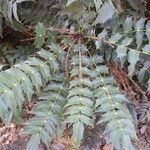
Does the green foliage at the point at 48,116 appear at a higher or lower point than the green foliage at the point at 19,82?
lower

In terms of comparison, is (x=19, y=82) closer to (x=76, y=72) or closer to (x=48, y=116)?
(x=48, y=116)

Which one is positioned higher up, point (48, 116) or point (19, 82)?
point (19, 82)

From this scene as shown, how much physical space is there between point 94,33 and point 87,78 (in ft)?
1.16

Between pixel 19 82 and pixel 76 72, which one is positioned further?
pixel 76 72

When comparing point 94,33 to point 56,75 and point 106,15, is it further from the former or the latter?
point 56,75

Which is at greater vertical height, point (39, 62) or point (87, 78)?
point (39, 62)

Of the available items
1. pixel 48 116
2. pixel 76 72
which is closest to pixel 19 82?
pixel 48 116

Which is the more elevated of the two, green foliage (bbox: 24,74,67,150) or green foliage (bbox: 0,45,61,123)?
green foliage (bbox: 0,45,61,123)

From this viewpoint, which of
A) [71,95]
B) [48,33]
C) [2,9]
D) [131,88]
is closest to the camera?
[71,95]

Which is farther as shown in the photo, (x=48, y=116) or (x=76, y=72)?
(x=76, y=72)

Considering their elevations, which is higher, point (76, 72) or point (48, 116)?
point (76, 72)

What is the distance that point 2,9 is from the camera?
8.20 feet

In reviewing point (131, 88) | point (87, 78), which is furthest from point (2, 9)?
point (131, 88)

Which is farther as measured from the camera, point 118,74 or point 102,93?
point 118,74
